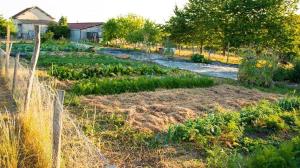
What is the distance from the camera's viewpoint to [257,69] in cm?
1426

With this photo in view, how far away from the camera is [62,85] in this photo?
11828mm

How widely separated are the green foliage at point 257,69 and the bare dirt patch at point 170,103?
1.94m

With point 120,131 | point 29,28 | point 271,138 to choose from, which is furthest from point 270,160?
point 29,28

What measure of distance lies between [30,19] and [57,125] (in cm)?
5853

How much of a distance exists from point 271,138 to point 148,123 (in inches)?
84.9

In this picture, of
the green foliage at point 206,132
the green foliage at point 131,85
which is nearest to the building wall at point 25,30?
the green foliage at point 131,85

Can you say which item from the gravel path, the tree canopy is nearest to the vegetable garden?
the gravel path

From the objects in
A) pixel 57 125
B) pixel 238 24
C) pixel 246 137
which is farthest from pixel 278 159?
pixel 238 24

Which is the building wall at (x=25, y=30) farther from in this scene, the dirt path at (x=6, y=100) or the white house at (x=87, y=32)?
the dirt path at (x=6, y=100)

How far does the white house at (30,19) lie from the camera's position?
5634 centimetres

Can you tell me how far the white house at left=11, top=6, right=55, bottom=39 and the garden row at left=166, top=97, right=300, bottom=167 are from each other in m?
51.2

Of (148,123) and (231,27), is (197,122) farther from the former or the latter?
(231,27)

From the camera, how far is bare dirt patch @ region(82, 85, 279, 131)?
305 inches

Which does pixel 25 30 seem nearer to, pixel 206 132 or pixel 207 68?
pixel 207 68
